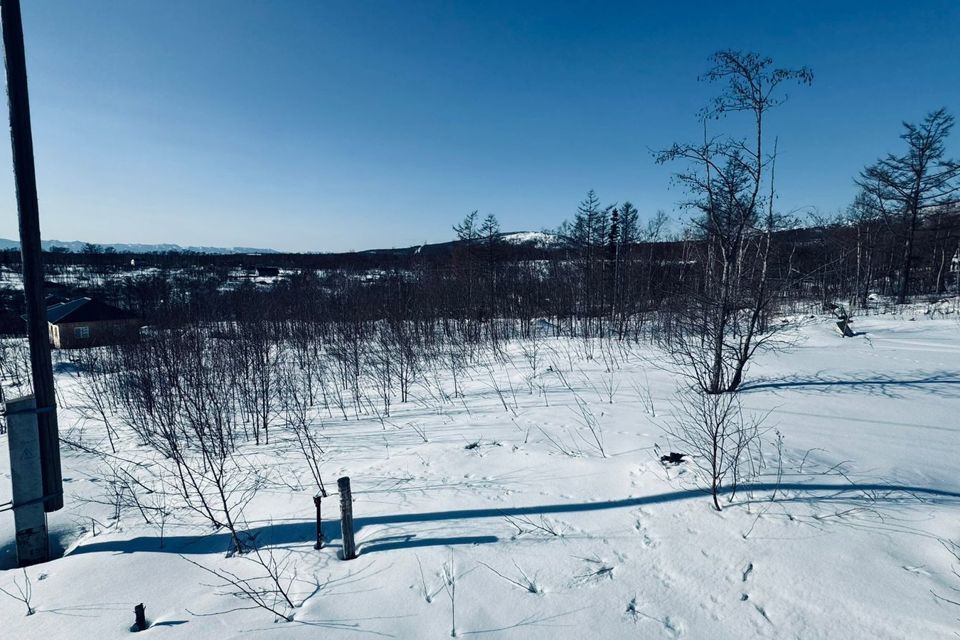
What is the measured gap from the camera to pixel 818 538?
9.73 feet

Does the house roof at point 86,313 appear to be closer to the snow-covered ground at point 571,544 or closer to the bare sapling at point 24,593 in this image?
the snow-covered ground at point 571,544

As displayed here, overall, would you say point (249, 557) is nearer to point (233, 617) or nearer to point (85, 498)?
point (233, 617)

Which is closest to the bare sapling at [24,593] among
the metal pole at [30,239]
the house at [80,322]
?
the metal pole at [30,239]

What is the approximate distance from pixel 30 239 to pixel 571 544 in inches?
221

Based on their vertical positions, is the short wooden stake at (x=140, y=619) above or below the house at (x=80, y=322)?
above

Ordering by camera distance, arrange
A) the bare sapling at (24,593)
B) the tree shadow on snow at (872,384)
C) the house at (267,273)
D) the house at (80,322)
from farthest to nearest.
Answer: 1. the house at (267,273)
2. the house at (80,322)
3. the tree shadow on snow at (872,384)
4. the bare sapling at (24,593)

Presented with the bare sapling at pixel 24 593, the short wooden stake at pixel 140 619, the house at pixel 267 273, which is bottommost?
the bare sapling at pixel 24 593

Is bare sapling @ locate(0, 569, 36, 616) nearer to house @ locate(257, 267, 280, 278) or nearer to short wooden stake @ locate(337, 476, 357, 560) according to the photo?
short wooden stake @ locate(337, 476, 357, 560)

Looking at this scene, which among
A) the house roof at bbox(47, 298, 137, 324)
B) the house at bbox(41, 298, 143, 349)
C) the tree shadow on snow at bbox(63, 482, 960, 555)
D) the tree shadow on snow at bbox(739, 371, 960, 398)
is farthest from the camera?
the house roof at bbox(47, 298, 137, 324)

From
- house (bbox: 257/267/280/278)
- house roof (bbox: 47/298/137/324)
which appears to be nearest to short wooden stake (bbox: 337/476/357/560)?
house roof (bbox: 47/298/137/324)

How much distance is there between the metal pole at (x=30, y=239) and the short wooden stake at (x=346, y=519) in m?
2.87

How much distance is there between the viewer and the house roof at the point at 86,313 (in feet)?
106

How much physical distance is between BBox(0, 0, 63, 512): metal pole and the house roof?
121ft

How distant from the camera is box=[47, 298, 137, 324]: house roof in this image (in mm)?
32219
